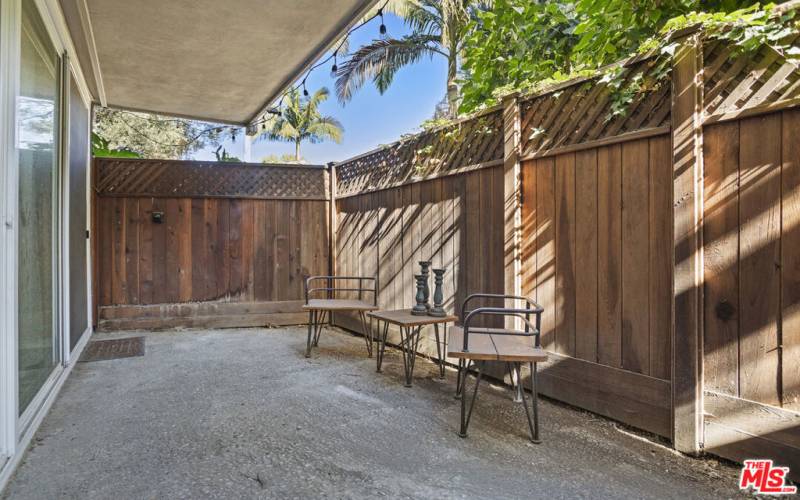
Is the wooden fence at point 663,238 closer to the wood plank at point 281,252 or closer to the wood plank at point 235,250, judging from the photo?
the wood plank at point 281,252

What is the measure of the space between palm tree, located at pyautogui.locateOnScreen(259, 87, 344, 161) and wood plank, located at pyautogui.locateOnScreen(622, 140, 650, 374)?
700 inches

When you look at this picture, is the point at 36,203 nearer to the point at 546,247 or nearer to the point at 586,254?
the point at 546,247

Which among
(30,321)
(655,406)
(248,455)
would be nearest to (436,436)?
(248,455)

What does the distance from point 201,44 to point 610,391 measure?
3.60 m

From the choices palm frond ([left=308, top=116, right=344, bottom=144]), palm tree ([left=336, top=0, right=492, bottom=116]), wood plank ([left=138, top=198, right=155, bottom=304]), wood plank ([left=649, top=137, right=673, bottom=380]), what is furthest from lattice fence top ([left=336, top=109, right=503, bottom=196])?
palm frond ([left=308, top=116, right=344, bottom=144])

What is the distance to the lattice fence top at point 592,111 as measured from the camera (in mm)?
2020

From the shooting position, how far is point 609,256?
7.29 ft

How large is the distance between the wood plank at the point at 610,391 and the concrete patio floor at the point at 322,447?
8 cm

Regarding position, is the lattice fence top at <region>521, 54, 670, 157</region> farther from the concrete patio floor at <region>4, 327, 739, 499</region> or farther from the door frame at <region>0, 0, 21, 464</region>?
the door frame at <region>0, 0, 21, 464</region>

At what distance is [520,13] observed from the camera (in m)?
3.63

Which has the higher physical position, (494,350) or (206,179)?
(206,179)

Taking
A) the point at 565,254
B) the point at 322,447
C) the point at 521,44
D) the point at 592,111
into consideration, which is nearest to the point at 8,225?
the point at 322,447

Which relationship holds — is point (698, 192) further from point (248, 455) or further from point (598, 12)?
point (248, 455)

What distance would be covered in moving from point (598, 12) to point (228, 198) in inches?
158
